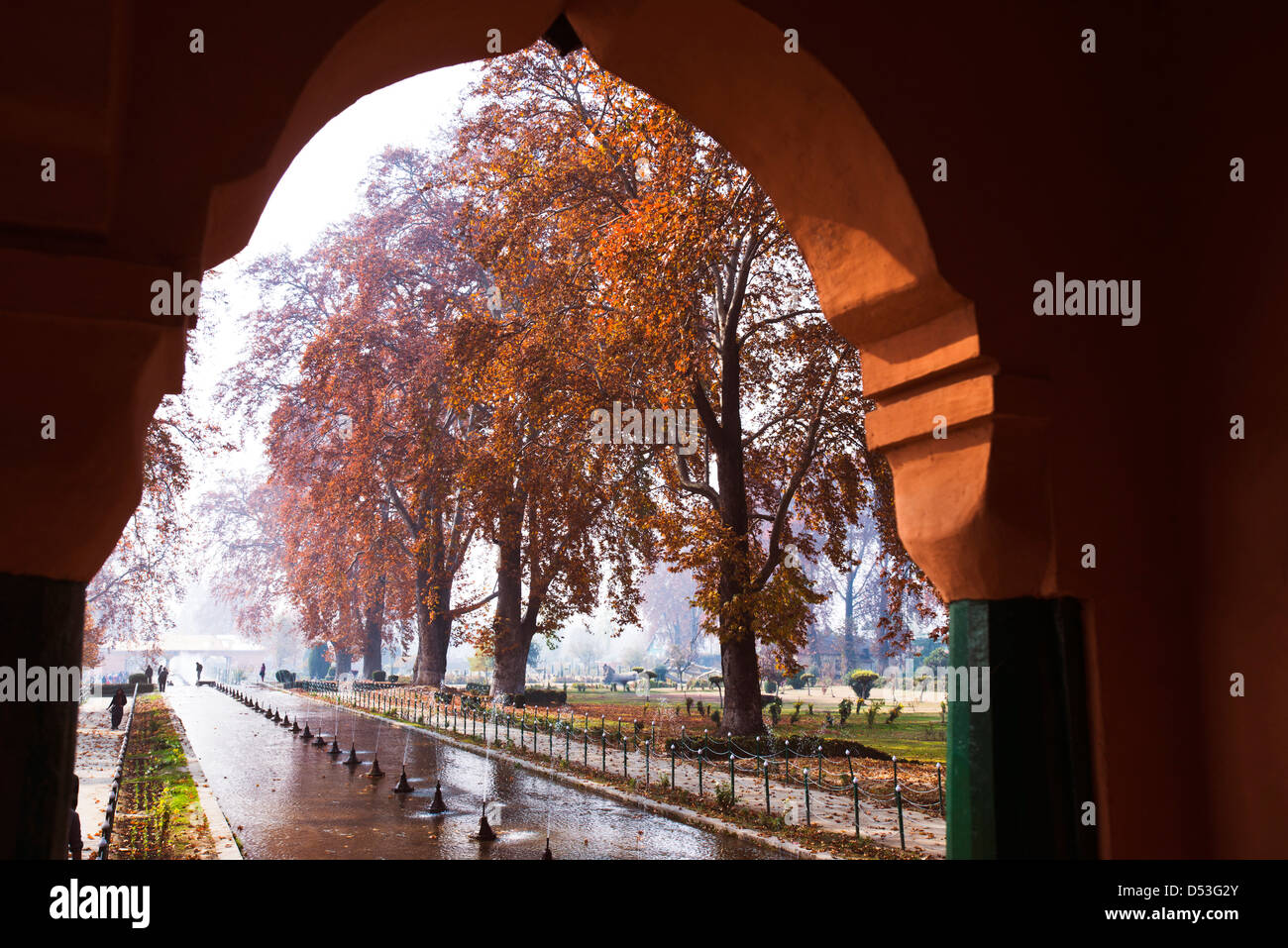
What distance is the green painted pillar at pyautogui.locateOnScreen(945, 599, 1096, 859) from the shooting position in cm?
334

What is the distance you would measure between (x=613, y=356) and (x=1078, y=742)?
11.1 m

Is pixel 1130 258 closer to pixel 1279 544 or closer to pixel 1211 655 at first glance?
pixel 1279 544

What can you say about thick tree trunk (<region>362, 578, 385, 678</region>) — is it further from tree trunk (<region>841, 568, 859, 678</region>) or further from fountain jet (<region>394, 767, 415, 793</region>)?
tree trunk (<region>841, 568, 859, 678</region>)

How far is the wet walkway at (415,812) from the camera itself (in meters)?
8.69

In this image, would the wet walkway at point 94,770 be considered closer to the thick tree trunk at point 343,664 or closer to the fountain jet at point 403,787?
the fountain jet at point 403,787

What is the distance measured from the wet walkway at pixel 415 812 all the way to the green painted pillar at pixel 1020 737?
553 centimetres

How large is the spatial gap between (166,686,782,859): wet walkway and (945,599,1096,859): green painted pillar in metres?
5.53

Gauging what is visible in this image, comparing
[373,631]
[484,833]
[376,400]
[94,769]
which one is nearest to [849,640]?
[373,631]

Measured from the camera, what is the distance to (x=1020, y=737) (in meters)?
3.40

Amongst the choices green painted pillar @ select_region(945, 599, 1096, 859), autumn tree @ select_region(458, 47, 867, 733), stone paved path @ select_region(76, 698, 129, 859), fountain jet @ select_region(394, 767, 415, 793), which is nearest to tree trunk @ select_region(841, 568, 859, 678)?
autumn tree @ select_region(458, 47, 867, 733)

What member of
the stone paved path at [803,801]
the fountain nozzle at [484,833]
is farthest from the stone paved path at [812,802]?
the fountain nozzle at [484,833]

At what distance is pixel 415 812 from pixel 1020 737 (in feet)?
28.4
